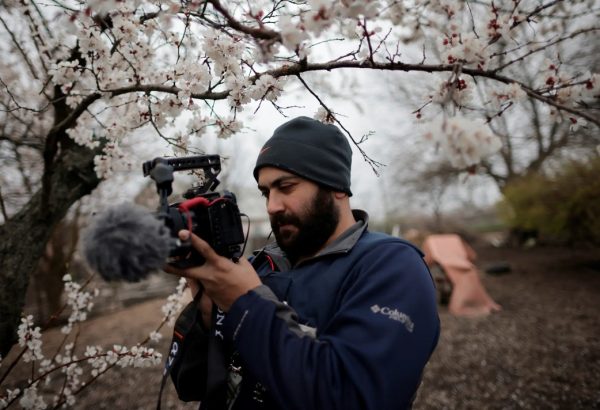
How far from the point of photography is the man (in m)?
0.97

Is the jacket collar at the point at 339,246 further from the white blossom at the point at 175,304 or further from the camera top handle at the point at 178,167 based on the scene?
the white blossom at the point at 175,304

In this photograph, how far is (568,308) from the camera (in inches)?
251

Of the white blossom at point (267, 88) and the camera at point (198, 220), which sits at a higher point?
the white blossom at point (267, 88)

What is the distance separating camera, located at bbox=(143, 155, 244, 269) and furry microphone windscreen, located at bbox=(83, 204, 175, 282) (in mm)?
75

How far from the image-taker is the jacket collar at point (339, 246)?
1.36 m

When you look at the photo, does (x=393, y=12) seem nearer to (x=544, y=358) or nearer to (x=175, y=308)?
(x=175, y=308)

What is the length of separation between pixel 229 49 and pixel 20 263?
1713mm

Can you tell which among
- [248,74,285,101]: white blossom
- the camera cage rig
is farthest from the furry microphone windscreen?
[248,74,285,101]: white blossom

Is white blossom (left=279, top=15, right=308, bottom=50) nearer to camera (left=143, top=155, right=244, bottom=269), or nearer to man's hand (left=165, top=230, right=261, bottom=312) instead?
camera (left=143, top=155, right=244, bottom=269)

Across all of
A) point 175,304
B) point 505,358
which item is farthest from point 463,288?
point 175,304

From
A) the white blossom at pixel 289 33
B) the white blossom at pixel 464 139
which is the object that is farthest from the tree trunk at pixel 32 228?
the white blossom at pixel 464 139

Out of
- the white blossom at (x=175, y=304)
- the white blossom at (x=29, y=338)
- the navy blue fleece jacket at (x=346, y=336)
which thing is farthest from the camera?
the white blossom at (x=175, y=304)

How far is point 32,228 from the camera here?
6.70 ft

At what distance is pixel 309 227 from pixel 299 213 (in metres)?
0.07
